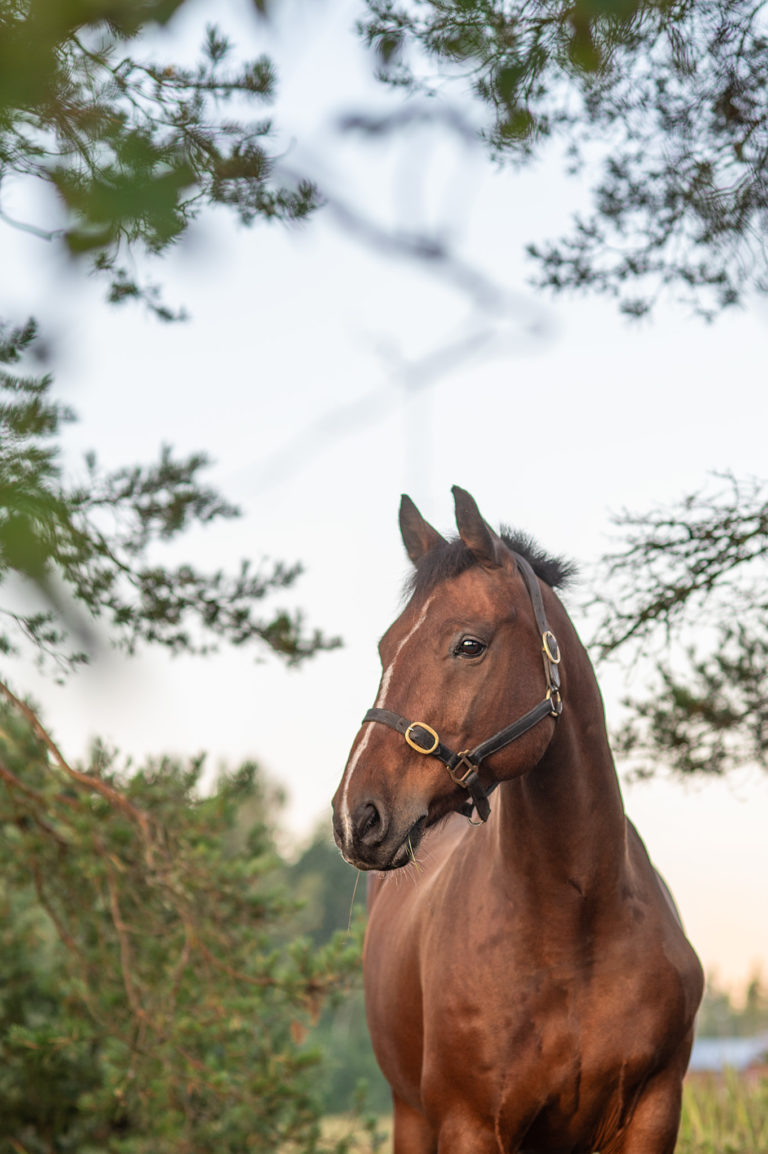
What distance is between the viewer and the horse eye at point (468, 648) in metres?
2.78

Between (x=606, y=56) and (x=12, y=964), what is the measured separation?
8.77 metres

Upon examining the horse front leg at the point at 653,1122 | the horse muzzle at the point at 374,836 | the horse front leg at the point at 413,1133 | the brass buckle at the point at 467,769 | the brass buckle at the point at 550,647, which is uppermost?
the brass buckle at the point at 550,647

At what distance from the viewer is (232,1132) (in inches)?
273

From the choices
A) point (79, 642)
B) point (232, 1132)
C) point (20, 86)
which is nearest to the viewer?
point (79, 642)

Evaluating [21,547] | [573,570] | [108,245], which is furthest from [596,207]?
[21,547]

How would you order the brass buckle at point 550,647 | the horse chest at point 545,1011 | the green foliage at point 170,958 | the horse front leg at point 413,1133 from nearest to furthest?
the brass buckle at point 550,647 → the horse chest at point 545,1011 → the horse front leg at point 413,1133 → the green foliage at point 170,958

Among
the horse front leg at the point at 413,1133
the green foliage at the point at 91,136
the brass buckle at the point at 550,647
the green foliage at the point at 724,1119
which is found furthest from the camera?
the green foliage at the point at 724,1119

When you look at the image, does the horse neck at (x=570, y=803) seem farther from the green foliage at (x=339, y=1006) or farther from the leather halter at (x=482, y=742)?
the green foliage at (x=339, y=1006)

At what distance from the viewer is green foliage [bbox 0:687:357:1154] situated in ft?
18.6

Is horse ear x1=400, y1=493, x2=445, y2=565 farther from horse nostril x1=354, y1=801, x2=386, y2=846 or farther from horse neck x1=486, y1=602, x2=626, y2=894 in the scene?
horse nostril x1=354, y1=801, x2=386, y2=846

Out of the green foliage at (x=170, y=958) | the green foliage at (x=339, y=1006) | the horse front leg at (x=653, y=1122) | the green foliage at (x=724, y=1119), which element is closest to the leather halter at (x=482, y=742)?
the green foliage at (x=339, y=1006)

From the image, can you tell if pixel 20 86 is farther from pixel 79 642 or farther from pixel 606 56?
pixel 606 56

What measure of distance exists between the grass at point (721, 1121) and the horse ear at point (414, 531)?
4359 millimetres

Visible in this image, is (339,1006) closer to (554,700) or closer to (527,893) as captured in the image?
(527,893)
